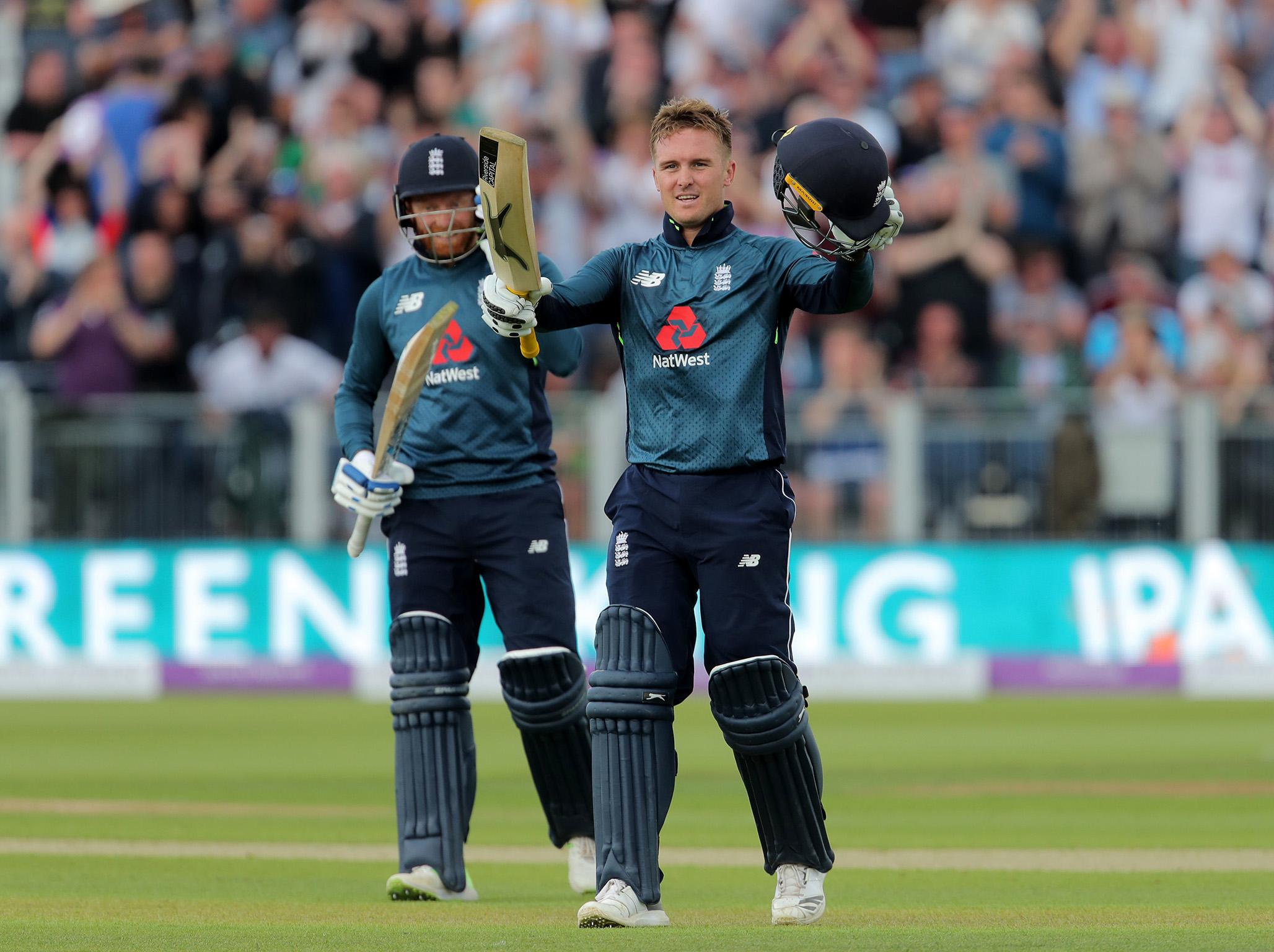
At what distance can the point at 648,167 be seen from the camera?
698 inches

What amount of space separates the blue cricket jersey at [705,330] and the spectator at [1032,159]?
11553 millimetres

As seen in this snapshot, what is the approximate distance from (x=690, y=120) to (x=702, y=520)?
116cm

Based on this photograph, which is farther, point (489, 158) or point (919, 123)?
point (919, 123)

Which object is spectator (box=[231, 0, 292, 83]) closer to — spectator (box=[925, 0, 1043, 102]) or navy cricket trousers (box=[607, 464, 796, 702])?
spectator (box=[925, 0, 1043, 102])

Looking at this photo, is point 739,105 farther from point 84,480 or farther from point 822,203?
point 822,203

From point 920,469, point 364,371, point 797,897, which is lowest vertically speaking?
point 797,897

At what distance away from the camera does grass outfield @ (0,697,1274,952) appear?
6391 mm

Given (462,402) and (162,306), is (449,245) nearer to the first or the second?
(462,402)

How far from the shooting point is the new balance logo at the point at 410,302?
26.0 feet

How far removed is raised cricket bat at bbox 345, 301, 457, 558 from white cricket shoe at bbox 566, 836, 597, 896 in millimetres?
1267

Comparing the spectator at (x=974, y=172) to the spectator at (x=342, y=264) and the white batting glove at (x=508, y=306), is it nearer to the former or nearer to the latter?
the spectator at (x=342, y=264)

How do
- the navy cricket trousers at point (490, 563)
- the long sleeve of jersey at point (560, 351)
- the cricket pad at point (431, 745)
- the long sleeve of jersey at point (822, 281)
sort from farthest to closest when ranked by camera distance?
the long sleeve of jersey at point (560, 351) < the navy cricket trousers at point (490, 563) < the cricket pad at point (431, 745) < the long sleeve of jersey at point (822, 281)

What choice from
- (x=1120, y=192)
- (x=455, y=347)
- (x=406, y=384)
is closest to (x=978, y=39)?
(x=1120, y=192)

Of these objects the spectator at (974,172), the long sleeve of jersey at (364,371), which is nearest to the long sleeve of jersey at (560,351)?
the long sleeve of jersey at (364,371)
